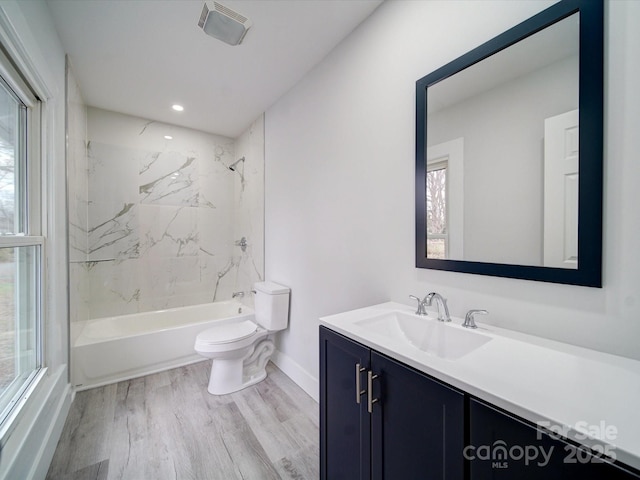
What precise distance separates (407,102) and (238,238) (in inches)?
111

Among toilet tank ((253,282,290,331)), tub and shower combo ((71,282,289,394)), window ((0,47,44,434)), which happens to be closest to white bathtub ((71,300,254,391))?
tub and shower combo ((71,282,289,394))

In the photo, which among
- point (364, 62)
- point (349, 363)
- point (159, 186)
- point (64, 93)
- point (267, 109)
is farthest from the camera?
point (159, 186)

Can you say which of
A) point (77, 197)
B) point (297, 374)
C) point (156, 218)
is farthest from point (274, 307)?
point (77, 197)

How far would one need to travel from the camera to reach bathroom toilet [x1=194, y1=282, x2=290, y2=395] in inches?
86.4

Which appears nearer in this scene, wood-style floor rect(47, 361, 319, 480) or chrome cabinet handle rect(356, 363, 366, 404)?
chrome cabinet handle rect(356, 363, 366, 404)

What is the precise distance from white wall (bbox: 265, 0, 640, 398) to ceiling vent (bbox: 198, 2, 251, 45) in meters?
0.63

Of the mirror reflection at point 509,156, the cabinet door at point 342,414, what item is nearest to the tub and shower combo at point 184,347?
the cabinet door at point 342,414

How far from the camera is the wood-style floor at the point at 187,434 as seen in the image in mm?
1471

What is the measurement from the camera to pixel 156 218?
10.6 ft

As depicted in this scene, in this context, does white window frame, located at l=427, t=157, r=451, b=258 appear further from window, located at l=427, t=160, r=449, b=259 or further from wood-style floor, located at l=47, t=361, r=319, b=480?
wood-style floor, located at l=47, t=361, r=319, b=480

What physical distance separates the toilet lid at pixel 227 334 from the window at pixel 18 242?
978 mm

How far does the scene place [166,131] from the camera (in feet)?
10.8

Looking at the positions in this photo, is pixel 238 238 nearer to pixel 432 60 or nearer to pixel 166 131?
pixel 166 131

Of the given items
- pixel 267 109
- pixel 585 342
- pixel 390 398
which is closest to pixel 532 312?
pixel 585 342
